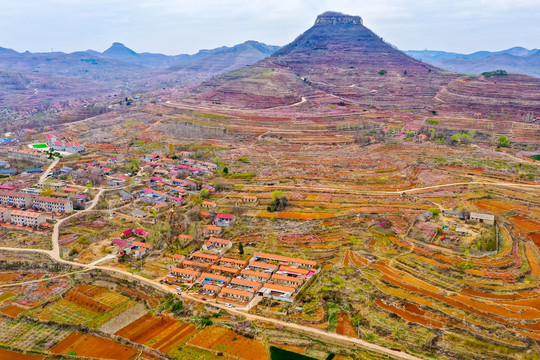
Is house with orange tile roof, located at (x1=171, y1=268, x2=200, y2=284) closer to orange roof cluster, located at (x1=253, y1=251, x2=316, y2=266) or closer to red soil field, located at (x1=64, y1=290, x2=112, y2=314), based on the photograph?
red soil field, located at (x1=64, y1=290, x2=112, y2=314)

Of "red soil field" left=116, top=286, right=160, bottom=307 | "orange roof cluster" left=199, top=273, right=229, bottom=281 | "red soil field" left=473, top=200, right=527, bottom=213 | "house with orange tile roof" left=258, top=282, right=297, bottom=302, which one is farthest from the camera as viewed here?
"red soil field" left=473, top=200, right=527, bottom=213

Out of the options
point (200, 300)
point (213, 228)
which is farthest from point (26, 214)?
point (200, 300)

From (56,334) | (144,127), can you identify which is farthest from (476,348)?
(144,127)

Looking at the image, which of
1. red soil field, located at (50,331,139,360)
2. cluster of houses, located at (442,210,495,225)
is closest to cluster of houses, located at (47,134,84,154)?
red soil field, located at (50,331,139,360)

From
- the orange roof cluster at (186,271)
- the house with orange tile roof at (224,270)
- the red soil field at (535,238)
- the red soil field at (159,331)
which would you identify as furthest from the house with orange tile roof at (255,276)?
the red soil field at (535,238)

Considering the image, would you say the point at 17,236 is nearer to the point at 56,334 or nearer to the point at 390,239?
the point at 56,334

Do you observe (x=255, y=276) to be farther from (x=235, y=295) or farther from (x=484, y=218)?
(x=484, y=218)
